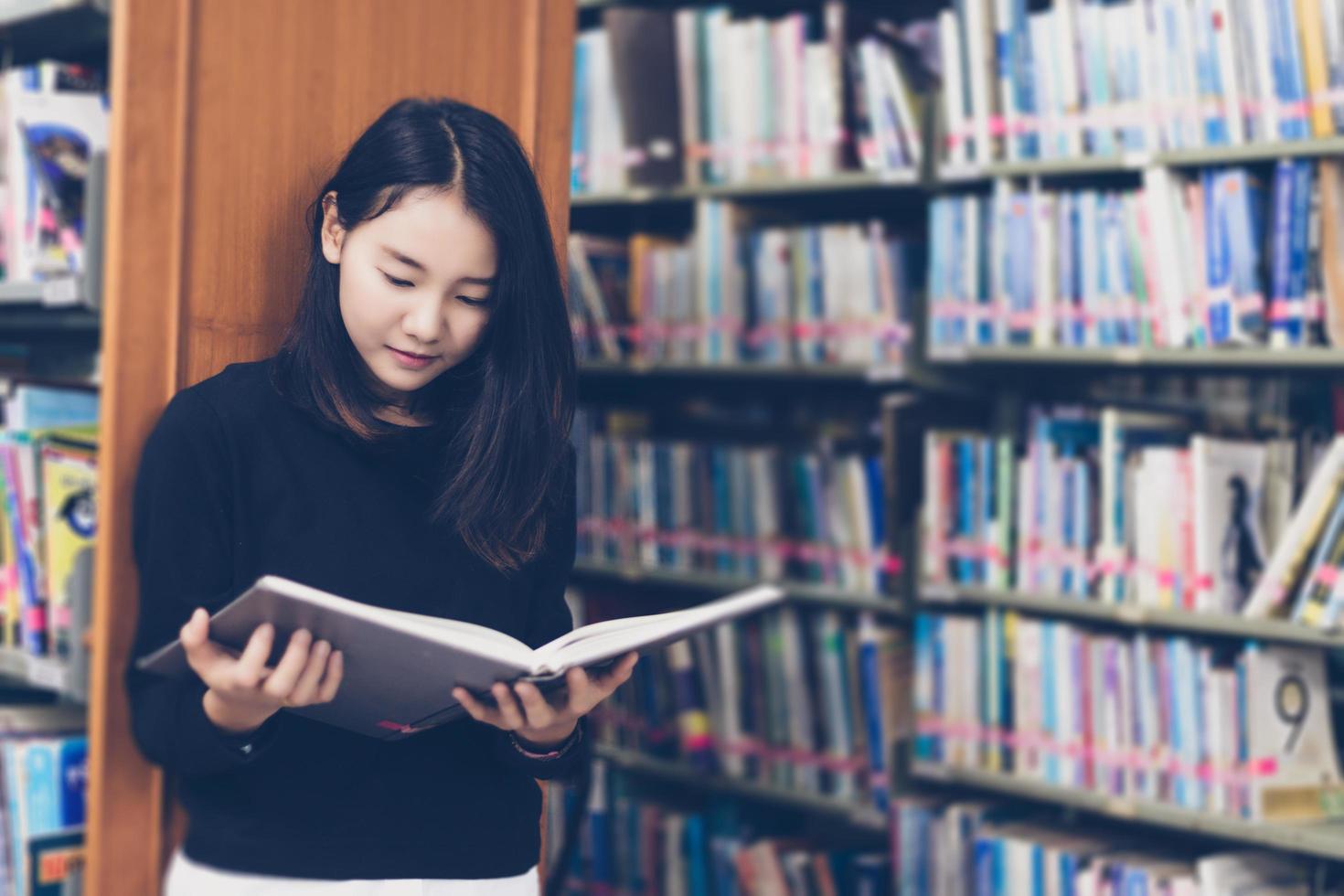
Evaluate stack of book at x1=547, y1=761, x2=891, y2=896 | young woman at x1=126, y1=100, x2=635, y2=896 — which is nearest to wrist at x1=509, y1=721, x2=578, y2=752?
young woman at x1=126, y1=100, x2=635, y2=896

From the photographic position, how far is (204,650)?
41.4 inches

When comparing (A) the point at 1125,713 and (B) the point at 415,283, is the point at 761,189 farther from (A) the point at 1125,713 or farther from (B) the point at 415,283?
(B) the point at 415,283

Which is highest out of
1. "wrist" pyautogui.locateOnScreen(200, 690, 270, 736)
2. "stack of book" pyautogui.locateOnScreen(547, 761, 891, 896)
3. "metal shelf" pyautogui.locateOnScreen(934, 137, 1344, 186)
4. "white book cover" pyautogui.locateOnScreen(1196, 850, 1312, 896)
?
"metal shelf" pyautogui.locateOnScreen(934, 137, 1344, 186)

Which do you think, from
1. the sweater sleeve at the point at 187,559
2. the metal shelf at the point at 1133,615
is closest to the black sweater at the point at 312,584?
the sweater sleeve at the point at 187,559

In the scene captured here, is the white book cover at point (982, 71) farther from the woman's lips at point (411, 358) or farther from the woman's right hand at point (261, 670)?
the woman's right hand at point (261, 670)

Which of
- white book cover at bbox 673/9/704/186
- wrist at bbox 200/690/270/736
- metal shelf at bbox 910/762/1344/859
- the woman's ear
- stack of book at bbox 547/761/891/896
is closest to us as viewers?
wrist at bbox 200/690/270/736

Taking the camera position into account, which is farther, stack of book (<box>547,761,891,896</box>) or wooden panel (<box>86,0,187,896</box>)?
stack of book (<box>547,761,891,896</box>)

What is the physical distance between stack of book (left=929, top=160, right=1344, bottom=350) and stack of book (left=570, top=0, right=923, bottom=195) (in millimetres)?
239

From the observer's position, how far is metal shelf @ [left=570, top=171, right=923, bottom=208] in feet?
8.82

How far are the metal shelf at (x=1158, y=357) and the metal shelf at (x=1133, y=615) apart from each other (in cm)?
43

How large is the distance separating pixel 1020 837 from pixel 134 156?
78.1 inches

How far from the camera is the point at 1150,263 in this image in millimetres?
2395

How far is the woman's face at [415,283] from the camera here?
116cm

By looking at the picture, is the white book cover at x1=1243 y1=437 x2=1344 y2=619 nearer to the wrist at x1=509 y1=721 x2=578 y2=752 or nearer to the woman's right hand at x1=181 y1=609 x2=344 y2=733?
the wrist at x1=509 y1=721 x2=578 y2=752
